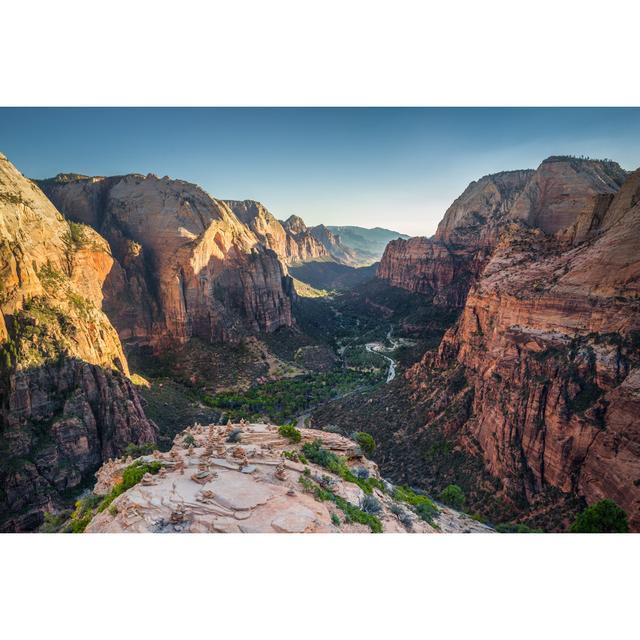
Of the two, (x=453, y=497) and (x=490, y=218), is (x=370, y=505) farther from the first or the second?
(x=490, y=218)

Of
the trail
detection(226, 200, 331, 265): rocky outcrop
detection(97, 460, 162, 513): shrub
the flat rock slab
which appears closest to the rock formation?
the trail

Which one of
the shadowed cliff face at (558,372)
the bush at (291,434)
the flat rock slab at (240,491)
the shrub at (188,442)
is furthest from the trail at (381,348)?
the flat rock slab at (240,491)

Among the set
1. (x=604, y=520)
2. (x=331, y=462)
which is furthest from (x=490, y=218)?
(x=331, y=462)

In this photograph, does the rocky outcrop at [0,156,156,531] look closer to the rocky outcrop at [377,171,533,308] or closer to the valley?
the valley

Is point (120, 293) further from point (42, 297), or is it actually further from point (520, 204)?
point (520, 204)

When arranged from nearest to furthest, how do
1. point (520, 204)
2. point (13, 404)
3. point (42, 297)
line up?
1. point (13, 404)
2. point (42, 297)
3. point (520, 204)

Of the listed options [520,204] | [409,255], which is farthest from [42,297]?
[409,255]
